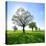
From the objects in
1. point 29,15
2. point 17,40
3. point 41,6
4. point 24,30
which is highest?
point 41,6

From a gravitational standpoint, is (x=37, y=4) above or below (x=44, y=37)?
above

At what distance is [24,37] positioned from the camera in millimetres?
2131

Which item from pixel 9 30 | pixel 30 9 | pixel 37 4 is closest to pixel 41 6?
pixel 37 4

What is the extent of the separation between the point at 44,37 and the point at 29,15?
1.66 ft

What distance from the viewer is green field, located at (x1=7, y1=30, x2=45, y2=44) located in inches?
81.7

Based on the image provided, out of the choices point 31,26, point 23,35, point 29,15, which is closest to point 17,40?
point 23,35

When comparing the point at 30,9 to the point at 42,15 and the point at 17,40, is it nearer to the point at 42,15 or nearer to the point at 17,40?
the point at 42,15

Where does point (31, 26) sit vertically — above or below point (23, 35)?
above

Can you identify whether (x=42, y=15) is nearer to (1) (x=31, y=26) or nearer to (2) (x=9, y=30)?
(1) (x=31, y=26)

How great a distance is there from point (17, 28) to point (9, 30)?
0.48 ft

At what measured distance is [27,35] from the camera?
214cm

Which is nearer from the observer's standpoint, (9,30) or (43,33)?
(9,30)

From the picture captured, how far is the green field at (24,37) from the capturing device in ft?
6.80

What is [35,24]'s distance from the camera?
7.18 feet
